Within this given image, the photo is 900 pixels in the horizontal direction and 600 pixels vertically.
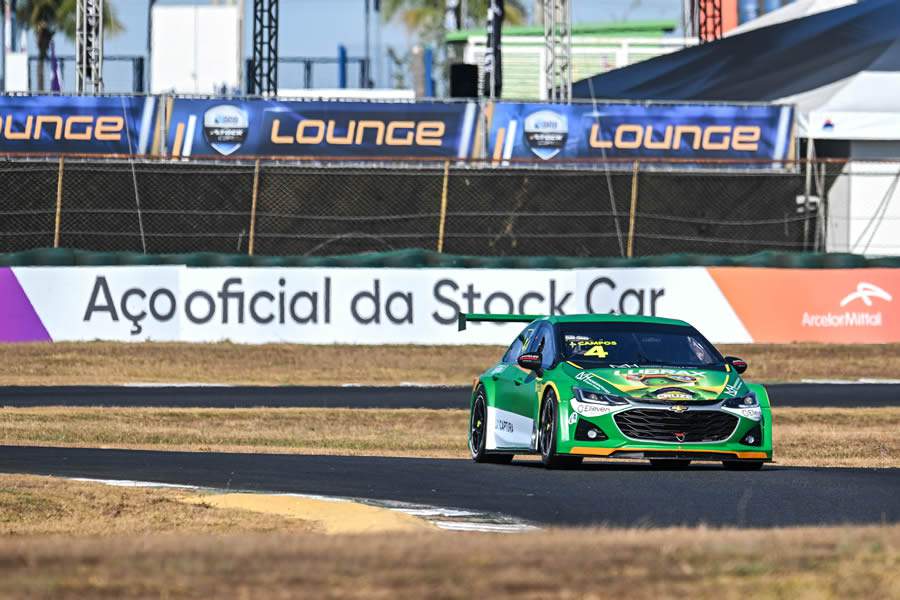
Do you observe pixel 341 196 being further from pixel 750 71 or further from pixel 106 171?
pixel 750 71

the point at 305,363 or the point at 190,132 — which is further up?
the point at 190,132

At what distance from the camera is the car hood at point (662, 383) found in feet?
41.1

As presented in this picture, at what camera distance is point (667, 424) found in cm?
1249

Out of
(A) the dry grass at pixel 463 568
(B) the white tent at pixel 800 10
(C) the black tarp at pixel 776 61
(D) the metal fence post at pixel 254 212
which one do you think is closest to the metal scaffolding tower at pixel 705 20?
(B) the white tent at pixel 800 10

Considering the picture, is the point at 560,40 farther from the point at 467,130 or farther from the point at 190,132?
the point at 190,132

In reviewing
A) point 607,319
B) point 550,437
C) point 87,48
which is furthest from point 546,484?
point 87,48

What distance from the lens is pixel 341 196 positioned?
30.3m

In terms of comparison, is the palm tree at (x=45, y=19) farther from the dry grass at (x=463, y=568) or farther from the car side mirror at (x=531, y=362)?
the dry grass at (x=463, y=568)

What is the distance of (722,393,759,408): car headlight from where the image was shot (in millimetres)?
12656

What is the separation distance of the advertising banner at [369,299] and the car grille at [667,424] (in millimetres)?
13269

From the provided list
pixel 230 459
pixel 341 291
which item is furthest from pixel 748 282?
pixel 230 459

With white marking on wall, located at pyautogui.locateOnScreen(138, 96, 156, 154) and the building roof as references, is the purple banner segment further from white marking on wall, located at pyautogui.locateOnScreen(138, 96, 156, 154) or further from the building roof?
the building roof

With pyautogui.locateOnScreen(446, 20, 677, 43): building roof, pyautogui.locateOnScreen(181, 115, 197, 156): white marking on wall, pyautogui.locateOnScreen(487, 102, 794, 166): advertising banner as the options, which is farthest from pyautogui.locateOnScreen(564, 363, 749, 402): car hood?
pyautogui.locateOnScreen(446, 20, 677, 43): building roof

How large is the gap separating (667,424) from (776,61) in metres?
27.1
